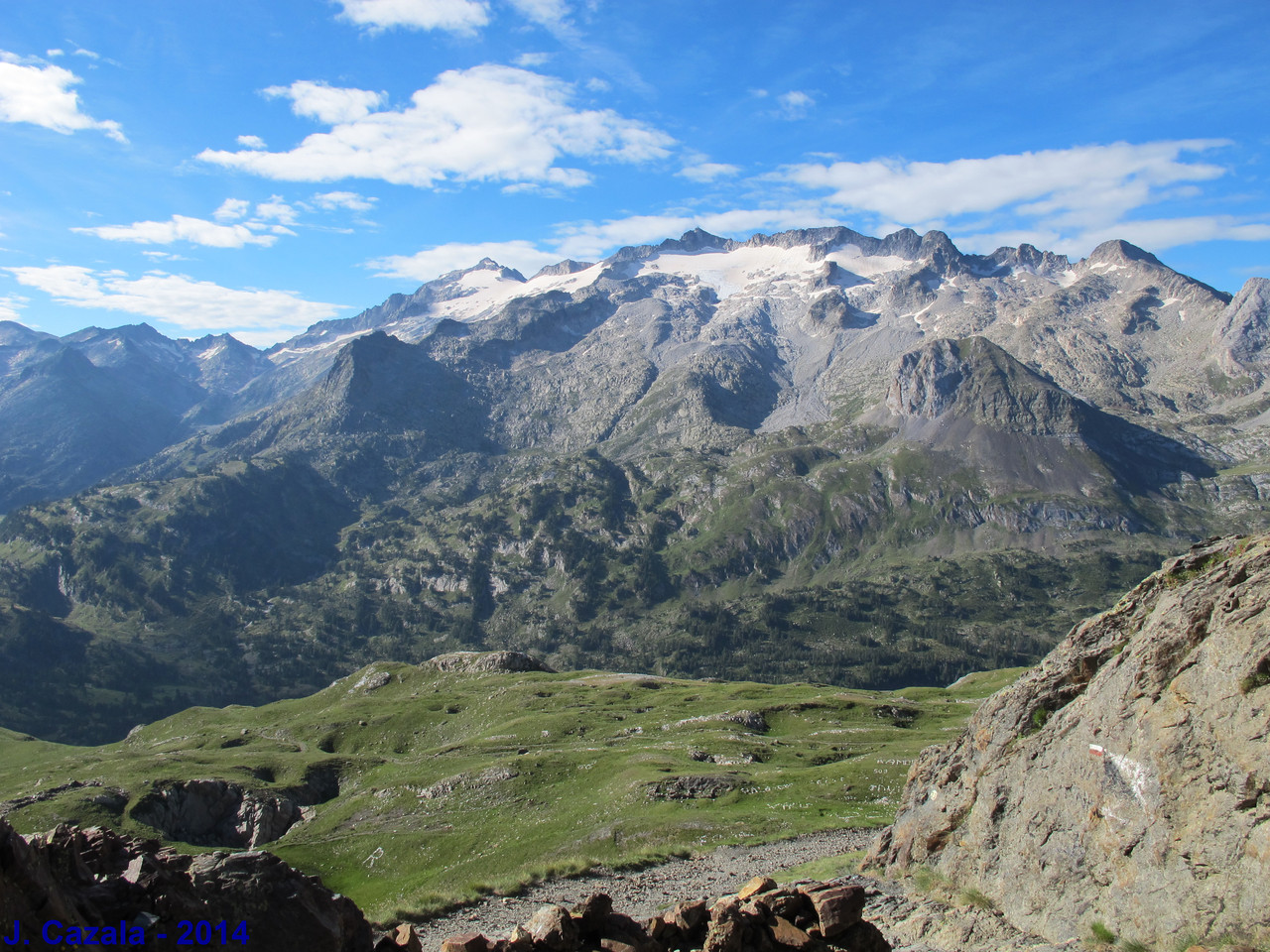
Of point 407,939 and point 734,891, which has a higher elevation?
point 407,939

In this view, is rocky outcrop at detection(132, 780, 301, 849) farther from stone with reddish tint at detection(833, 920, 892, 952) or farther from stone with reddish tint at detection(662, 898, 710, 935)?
stone with reddish tint at detection(833, 920, 892, 952)

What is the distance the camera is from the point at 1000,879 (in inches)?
1046

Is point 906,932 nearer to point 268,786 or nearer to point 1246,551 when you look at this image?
point 1246,551

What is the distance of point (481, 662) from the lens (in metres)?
155

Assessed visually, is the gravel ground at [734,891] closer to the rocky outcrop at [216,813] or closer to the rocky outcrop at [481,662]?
the rocky outcrop at [216,813]

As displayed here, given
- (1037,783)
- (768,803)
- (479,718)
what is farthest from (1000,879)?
(479,718)

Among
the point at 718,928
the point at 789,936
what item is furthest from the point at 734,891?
the point at 718,928

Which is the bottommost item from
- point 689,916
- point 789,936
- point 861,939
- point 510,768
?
point 510,768

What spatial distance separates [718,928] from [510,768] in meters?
57.5

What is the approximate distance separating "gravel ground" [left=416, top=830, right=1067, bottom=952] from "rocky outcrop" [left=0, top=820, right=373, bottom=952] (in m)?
14.9

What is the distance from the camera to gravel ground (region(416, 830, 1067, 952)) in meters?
25.1

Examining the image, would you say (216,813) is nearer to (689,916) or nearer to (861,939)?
(689,916)

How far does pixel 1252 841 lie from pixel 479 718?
107m

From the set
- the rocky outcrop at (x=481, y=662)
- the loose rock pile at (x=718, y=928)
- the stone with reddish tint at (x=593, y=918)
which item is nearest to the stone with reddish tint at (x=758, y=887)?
the loose rock pile at (x=718, y=928)
